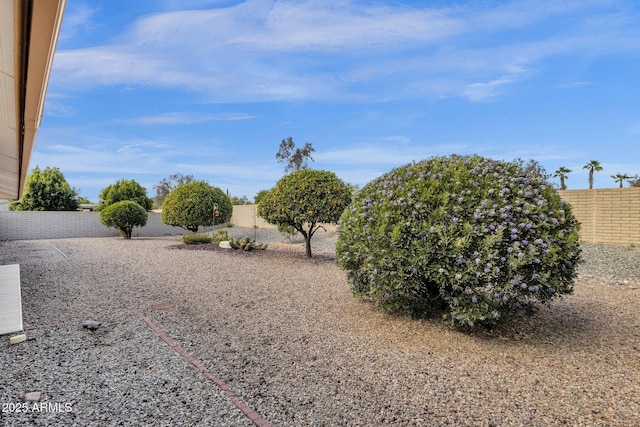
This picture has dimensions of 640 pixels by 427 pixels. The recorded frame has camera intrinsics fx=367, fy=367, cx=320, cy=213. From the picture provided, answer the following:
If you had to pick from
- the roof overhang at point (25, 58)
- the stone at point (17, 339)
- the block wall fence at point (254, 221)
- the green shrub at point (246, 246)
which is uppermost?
the roof overhang at point (25, 58)

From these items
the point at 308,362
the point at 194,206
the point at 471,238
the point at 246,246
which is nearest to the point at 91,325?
the point at 308,362

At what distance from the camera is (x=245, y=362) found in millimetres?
3424

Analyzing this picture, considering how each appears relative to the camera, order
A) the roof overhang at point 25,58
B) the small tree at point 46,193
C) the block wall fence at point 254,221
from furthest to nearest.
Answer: the small tree at point 46,193 → the block wall fence at point 254,221 → the roof overhang at point 25,58

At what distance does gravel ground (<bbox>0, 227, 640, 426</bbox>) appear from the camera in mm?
2609

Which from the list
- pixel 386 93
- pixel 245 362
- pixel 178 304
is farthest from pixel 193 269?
pixel 386 93

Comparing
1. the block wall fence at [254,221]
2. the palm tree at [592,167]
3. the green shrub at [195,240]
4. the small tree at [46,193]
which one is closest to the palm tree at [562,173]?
the palm tree at [592,167]

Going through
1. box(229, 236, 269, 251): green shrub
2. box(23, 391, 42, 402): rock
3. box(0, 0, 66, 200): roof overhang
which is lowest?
box(23, 391, 42, 402): rock

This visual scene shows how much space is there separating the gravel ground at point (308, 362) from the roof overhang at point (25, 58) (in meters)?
2.50

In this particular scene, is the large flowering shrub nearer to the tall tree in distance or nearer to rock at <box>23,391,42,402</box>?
rock at <box>23,391,42,402</box>

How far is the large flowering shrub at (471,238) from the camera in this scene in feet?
11.9

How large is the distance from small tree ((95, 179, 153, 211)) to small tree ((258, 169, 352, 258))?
1785 cm

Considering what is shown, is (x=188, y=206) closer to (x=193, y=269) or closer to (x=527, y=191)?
(x=193, y=269)

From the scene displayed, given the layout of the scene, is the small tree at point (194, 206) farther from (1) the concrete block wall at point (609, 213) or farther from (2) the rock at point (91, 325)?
(1) the concrete block wall at point (609, 213)

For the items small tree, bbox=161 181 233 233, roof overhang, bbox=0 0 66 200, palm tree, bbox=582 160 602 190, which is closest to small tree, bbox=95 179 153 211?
small tree, bbox=161 181 233 233
